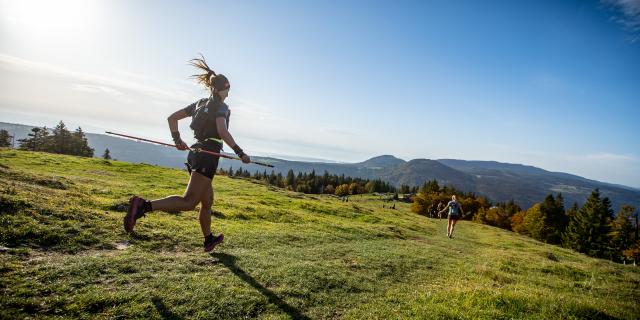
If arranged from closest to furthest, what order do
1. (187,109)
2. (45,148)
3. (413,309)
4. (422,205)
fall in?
(413,309)
(187,109)
(45,148)
(422,205)

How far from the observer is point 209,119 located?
734 cm

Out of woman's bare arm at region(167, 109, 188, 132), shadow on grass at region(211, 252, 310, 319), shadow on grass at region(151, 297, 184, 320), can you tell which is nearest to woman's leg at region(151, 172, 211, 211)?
woman's bare arm at region(167, 109, 188, 132)

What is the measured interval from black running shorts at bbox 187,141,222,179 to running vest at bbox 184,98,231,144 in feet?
0.50

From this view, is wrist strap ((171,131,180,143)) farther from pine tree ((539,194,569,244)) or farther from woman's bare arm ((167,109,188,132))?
pine tree ((539,194,569,244))

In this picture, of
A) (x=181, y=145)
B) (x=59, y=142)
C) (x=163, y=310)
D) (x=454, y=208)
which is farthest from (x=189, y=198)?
(x=59, y=142)

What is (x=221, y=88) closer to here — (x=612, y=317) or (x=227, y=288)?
(x=227, y=288)

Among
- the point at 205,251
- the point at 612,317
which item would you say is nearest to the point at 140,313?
the point at 205,251

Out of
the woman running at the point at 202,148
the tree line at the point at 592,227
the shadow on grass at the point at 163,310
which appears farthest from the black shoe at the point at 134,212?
the tree line at the point at 592,227

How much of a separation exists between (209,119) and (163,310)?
3.86 meters

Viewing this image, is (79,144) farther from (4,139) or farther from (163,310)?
(163,310)

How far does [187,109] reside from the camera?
25.7 feet

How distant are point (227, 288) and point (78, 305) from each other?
2.18m

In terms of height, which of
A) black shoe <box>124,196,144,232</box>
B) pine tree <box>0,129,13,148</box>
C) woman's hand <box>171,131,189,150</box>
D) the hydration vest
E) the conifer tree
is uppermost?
the hydration vest

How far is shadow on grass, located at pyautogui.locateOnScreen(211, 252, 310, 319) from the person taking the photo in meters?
5.73
